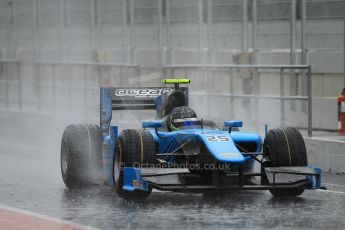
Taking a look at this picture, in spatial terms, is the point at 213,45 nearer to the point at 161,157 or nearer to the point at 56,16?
the point at 56,16

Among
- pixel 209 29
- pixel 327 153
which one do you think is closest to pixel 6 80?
pixel 209 29

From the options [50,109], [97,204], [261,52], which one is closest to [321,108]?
[261,52]

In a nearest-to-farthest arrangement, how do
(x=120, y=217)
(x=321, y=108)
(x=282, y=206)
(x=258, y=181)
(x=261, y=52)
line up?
(x=120, y=217) < (x=282, y=206) < (x=258, y=181) < (x=321, y=108) < (x=261, y=52)

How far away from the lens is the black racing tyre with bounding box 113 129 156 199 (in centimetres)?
1390

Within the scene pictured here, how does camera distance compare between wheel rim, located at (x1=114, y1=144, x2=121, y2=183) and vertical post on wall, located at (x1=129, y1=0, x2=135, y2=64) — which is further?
vertical post on wall, located at (x1=129, y1=0, x2=135, y2=64)

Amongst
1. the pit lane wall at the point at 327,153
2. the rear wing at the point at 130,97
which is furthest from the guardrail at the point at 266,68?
the rear wing at the point at 130,97

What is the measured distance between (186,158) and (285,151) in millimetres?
1182

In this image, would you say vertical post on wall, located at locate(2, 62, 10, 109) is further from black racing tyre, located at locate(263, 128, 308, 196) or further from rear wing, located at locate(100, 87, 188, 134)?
black racing tyre, located at locate(263, 128, 308, 196)

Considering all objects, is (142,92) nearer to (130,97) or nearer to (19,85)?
(130,97)

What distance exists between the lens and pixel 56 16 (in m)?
30.4

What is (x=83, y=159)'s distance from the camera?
15695 millimetres

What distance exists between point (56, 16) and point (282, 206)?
1756 centimetres

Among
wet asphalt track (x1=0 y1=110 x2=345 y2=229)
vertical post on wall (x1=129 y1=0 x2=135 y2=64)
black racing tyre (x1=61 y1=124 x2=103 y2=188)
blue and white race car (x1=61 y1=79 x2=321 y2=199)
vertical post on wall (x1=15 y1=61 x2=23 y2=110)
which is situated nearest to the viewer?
wet asphalt track (x1=0 y1=110 x2=345 y2=229)
